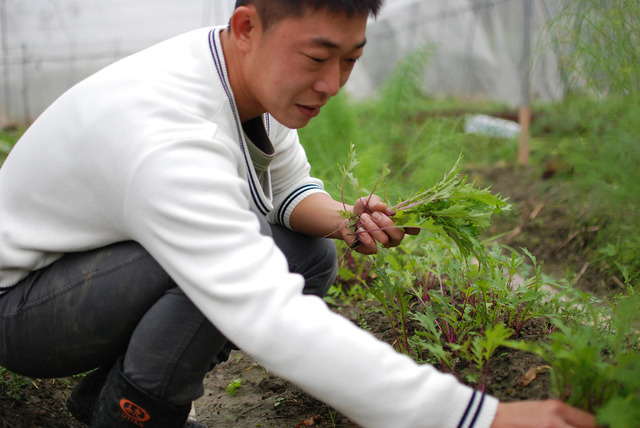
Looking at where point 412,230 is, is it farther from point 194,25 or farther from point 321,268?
point 194,25

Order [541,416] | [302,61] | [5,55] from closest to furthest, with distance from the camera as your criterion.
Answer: [541,416]
[302,61]
[5,55]

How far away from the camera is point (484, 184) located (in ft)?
13.8

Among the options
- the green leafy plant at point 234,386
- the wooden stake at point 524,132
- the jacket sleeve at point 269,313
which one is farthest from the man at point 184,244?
the wooden stake at point 524,132

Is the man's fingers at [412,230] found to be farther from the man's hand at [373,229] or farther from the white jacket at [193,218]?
the white jacket at [193,218]

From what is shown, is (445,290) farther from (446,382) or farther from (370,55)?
(370,55)

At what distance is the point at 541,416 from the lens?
40.1 inches

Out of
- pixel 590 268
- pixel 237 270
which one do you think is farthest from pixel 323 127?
pixel 237 270

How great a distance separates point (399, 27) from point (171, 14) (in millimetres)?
5143

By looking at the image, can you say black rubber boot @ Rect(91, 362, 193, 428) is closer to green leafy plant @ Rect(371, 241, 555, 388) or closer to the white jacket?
the white jacket

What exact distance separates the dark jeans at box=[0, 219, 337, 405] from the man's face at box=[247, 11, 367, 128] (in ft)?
1.02

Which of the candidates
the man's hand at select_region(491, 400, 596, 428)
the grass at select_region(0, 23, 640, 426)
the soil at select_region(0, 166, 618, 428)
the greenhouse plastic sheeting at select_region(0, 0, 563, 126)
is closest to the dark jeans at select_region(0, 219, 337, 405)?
the soil at select_region(0, 166, 618, 428)

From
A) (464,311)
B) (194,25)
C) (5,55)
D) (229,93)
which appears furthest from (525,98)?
(194,25)

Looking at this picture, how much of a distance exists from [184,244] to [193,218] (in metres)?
0.05

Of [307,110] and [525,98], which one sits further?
[525,98]
